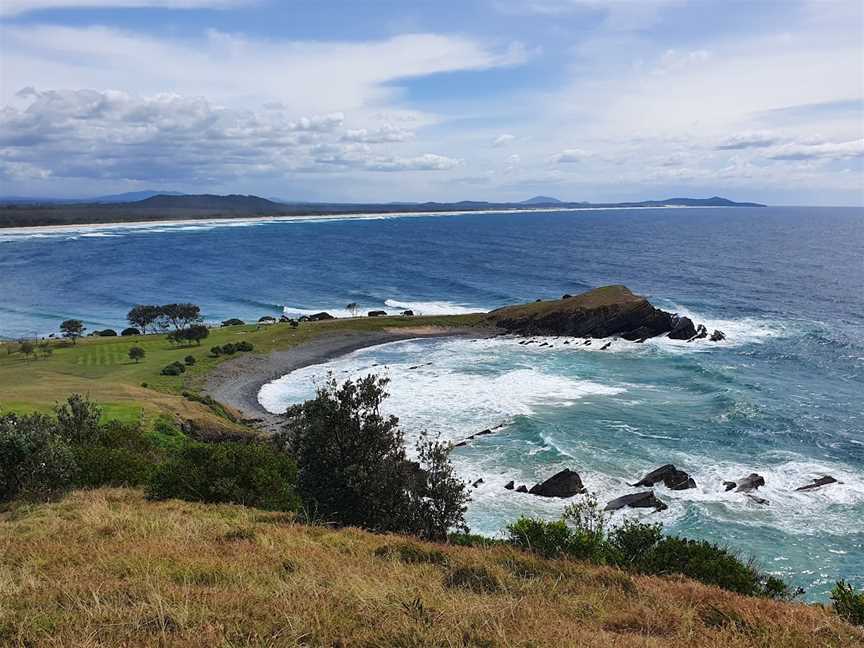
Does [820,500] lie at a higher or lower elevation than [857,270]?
lower

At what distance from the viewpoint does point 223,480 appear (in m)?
20.3

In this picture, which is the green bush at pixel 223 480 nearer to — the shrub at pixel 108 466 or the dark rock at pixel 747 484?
the shrub at pixel 108 466

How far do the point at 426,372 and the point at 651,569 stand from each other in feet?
140

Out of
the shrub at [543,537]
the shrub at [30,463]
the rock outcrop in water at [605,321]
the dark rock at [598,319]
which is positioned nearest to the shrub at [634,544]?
the shrub at [543,537]

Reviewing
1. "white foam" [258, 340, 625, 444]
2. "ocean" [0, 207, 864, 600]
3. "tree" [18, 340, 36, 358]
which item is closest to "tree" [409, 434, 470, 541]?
"ocean" [0, 207, 864, 600]

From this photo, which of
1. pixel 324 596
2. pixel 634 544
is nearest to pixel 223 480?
pixel 324 596

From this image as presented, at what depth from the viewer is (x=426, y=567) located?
13.7 metres

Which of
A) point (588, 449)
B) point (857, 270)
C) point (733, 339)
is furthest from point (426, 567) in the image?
point (857, 270)

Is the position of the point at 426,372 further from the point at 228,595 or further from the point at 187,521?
the point at 228,595

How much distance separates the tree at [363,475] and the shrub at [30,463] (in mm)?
7932

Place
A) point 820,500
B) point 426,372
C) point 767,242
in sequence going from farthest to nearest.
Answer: point 767,242, point 426,372, point 820,500

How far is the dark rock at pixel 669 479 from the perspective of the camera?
110ft

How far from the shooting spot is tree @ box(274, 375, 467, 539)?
65.1 ft

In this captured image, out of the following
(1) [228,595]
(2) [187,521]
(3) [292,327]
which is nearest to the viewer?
(1) [228,595]
